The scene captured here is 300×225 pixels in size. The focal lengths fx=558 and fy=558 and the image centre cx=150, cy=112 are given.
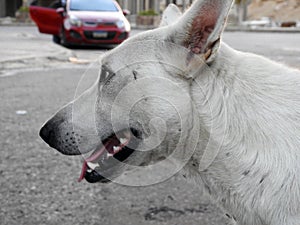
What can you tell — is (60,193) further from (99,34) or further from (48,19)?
(48,19)

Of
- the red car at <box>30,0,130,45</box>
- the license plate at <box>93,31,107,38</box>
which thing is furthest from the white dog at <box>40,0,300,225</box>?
the license plate at <box>93,31,107,38</box>

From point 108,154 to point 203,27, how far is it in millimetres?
787

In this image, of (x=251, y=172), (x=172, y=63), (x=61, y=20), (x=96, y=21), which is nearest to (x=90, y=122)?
(x=172, y=63)

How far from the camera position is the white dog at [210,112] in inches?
82.2

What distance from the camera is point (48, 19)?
16844 mm

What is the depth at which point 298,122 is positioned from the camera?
213 cm

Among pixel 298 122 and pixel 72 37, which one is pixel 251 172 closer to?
pixel 298 122

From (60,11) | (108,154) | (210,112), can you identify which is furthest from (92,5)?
(210,112)

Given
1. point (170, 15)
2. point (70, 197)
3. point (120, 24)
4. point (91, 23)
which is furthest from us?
point (120, 24)

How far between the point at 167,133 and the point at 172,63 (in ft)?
0.96

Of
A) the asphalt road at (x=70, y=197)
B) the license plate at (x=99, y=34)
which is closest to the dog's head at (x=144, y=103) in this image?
the asphalt road at (x=70, y=197)

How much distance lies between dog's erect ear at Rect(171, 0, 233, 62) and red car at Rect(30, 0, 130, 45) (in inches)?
485

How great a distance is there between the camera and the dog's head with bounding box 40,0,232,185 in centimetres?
216

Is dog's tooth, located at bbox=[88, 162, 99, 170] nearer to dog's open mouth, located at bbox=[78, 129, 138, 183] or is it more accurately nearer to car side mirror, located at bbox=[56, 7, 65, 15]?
dog's open mouth, located at bbox=[78, 129, 138, 183]
